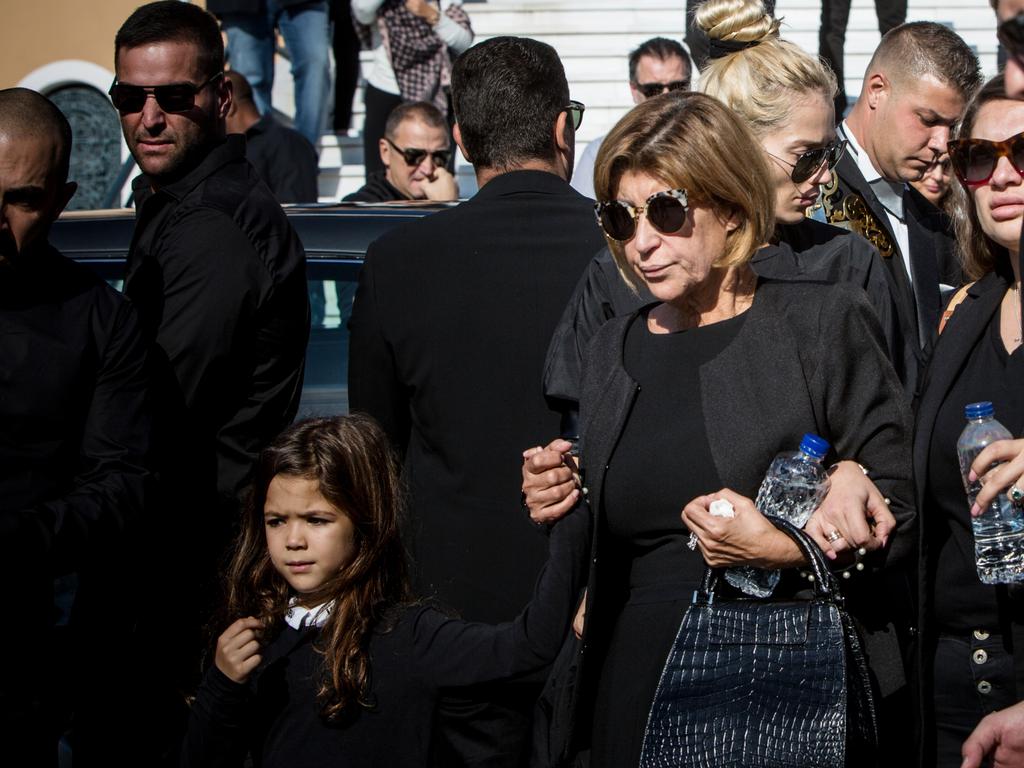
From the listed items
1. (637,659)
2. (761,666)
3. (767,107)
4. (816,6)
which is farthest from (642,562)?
(816,6)

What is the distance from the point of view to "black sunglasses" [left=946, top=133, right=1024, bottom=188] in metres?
2.99

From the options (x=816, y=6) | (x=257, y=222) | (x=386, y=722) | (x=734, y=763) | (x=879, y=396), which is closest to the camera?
(x=734, y=763)

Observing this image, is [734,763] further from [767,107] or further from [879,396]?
[767,107]

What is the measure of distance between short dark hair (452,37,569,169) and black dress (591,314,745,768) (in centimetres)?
101

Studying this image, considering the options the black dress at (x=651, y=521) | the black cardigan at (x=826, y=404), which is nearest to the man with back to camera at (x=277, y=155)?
Result: the black dress at (x=651, y=521)

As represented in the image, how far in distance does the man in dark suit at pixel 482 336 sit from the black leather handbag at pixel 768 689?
92 cm

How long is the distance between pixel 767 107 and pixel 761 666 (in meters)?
→ 1.59

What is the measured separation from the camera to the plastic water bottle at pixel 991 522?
2723 millimetres

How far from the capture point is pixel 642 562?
2.96 m

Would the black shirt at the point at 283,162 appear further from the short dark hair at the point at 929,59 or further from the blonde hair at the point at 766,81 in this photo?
the blonde hair at the point at 766,81

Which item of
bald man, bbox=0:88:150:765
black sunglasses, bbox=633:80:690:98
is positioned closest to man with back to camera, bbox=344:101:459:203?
black sunglasses, bbox=633:80:690:98

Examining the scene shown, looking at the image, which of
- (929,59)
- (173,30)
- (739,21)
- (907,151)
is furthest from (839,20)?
(173,30)

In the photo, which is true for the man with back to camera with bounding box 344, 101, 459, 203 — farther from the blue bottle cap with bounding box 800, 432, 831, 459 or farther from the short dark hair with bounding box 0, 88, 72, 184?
the blue bottle cap with bounding box 800, 432, 831, 459

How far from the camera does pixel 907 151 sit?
4652 millimetres
